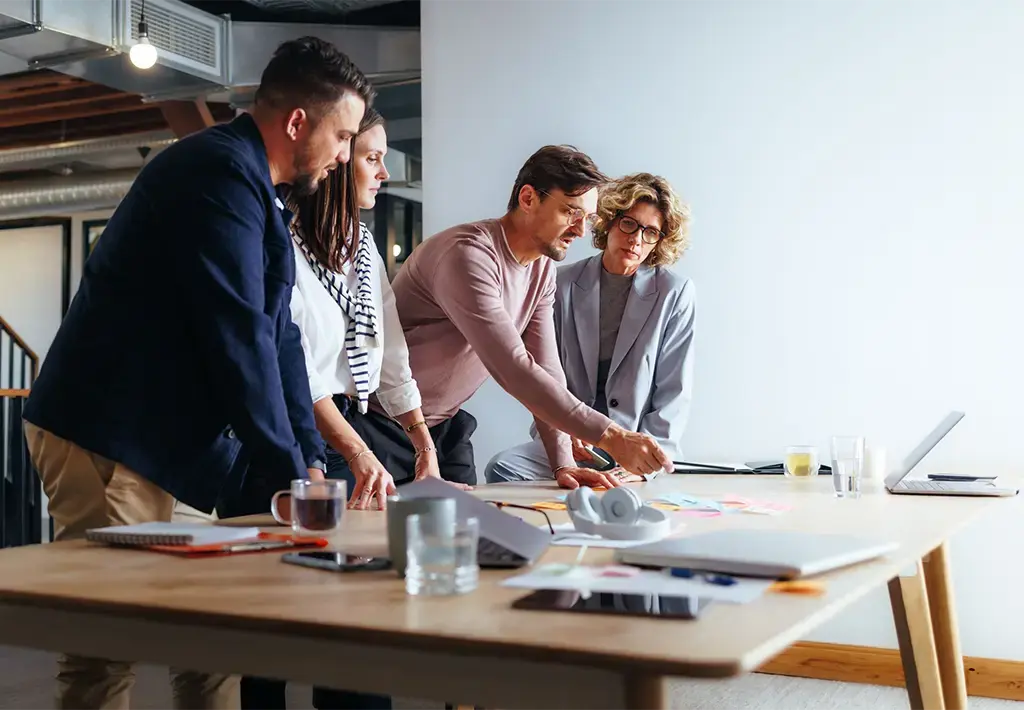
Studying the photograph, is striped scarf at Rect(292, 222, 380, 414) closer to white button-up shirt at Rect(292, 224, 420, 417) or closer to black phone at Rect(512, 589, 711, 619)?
white button-up shirt at Rect(292, 224, 420, 417)

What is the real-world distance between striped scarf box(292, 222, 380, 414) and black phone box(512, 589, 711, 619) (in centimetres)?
140

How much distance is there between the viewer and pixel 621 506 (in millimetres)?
1543

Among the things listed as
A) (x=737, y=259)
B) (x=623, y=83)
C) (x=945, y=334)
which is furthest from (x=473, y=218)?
(x=945, y=334)

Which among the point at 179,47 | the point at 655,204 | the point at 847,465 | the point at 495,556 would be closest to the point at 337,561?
the point at 495,556

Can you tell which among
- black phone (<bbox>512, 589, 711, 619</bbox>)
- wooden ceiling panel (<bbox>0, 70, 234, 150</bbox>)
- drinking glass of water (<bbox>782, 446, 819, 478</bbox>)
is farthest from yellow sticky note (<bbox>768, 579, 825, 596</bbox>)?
wooden ceiling panel (<bbox>0, 70, 234, 150</bbox>)

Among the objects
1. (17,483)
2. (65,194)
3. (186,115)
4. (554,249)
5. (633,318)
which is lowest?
(17,483)

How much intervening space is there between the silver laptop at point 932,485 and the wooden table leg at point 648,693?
1.63m

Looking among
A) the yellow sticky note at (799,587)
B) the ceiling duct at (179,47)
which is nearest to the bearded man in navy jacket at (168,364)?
the yellow sticky note at (799,587)

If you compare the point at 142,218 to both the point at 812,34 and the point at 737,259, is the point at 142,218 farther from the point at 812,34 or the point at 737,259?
the point at 812,34

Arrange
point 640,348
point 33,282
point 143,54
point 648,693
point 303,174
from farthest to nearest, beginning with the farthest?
1. point 33,282
2. point 143,54
3. point 640,348
4. point 303,174
5. point 648,693

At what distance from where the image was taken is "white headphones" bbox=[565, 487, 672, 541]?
4.91ft

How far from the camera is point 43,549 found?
1404 millimetres

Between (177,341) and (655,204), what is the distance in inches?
74.9

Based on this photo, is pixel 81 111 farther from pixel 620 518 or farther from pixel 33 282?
pixel 620 518
